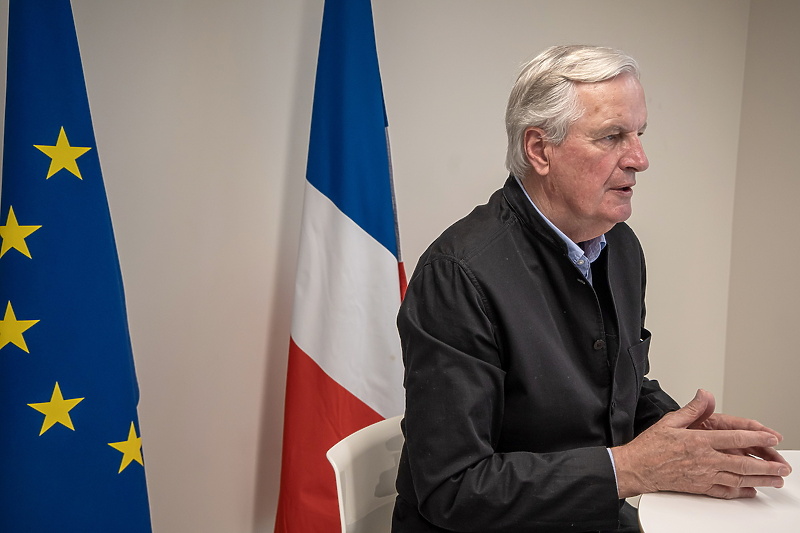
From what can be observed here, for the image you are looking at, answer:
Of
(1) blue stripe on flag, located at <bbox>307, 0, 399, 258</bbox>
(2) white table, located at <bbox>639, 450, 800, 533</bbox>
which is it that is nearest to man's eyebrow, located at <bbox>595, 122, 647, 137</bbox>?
(2) white table, located at <bbox>639, 450, 800, 533</bbox>

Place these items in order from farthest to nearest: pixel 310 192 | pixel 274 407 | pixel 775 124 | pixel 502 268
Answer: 1. pixel 775 124
2. pixel 274 407
3. pixel 310 192
4. pixel 502 268

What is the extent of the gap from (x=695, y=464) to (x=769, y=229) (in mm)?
1725

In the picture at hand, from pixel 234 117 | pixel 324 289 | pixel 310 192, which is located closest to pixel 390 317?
pixel 324 289

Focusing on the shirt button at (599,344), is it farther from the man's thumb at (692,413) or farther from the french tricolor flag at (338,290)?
the french tricolor flag at (338,290)

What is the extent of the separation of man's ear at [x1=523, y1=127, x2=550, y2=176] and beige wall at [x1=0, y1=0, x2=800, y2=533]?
967mm

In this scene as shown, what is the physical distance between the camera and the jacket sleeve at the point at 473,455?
1304mm

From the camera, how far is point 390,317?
7.14ft

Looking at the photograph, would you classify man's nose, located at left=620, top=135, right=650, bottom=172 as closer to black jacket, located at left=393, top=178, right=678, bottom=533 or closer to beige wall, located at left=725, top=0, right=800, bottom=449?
black jacket, located at left=393, top=178, right=678, bottom=533

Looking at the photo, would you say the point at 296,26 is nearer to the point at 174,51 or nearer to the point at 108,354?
the point at 174,51

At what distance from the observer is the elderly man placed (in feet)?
4.27

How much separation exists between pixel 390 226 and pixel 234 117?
56 cm

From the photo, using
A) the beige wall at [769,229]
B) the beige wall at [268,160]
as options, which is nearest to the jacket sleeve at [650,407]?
the beige wall at [268,160]

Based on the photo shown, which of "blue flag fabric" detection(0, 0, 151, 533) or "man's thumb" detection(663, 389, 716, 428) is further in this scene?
"blue flag fabric" detection(0, 0, 151, 533)

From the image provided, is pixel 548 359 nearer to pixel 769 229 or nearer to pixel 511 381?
pixel 511 381
